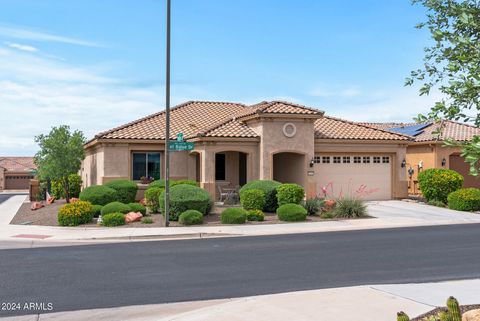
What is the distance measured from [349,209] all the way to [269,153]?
20.6ft

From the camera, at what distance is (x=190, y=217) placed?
1964 cm

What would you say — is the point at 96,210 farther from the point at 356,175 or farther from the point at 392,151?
the point at 392,151

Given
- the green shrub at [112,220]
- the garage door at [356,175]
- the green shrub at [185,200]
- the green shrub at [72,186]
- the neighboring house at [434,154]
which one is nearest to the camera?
the green shrub at [112,220]

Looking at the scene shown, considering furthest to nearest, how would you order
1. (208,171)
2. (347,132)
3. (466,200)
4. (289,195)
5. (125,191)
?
1. (347,132)
2. (208,171)
3. (466,200)
4. (125,191)
5. (289,195)

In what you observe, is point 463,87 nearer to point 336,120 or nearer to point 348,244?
point 348,244

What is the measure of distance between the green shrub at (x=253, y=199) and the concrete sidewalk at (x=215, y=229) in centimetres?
265

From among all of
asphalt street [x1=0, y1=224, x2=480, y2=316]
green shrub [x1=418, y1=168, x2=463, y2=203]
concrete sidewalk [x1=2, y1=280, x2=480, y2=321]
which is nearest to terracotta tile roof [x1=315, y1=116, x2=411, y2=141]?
green shrub [x1=418, y1=168, x2=463, y2=203]

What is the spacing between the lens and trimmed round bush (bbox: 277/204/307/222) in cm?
2106

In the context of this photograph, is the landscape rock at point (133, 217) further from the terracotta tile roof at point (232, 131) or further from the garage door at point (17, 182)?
the garage door at point (17, 182)

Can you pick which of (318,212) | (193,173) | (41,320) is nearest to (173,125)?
(193,173)

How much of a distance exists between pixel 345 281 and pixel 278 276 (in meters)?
1.36

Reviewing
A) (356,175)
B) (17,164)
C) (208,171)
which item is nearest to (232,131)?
(208,171)

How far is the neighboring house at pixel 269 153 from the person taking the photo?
27484 mm

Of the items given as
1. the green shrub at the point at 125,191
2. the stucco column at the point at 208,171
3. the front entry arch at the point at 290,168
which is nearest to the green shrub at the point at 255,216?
the stucco column at the point at 208,171
